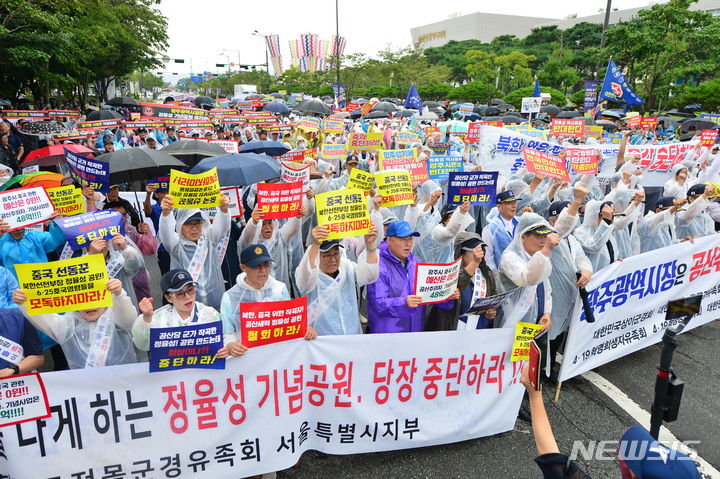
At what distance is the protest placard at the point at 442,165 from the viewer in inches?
278

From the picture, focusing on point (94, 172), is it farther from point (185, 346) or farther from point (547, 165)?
point (547, 165)

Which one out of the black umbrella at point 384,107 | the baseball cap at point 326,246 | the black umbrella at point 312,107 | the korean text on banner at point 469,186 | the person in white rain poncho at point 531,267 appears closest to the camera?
the baseball cap at point 326,246

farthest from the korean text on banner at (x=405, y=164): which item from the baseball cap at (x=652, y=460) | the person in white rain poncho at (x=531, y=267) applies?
the baseball cap at (x=652, y=460)

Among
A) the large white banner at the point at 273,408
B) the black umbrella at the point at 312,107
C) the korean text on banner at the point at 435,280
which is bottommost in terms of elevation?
the large white banner at the point at 273,408

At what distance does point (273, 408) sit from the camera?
3232 millimetres

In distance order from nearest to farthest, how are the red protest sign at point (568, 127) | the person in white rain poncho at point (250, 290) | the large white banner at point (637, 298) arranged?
the person in white rain poncho at point (250, 290) < the large white banner at point (637, 298) < the red protest sign at point (568, 127)

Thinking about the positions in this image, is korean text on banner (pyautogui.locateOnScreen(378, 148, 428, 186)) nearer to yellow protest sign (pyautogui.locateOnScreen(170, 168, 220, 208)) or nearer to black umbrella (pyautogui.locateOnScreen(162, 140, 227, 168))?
yellow protest sign (pyautogui.locateOnScreen(170, 168, 220, 208))

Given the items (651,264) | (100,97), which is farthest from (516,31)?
(651,264)

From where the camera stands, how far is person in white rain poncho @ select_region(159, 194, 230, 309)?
13.6ft

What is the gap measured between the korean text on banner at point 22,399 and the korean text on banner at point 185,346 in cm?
64

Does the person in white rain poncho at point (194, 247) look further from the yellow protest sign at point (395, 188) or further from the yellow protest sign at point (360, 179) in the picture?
the yellow protest sign at point (395, 188)

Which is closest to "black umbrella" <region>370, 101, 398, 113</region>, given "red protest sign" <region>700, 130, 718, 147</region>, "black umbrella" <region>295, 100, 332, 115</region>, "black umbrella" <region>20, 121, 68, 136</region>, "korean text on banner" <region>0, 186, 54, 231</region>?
"black umbrella" <region>295, 100, 332, 115</region>

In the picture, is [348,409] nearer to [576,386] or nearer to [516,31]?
Result: [576,386]

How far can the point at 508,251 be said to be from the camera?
4012 mm
